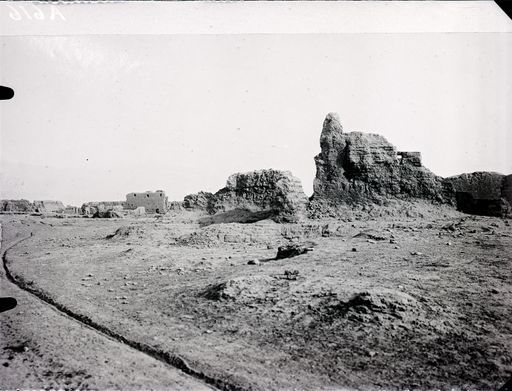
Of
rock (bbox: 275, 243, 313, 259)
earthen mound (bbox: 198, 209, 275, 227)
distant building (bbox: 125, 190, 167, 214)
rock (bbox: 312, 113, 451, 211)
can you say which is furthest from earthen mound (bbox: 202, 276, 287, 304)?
distant building (bbox: 125, 190, 167, 214)

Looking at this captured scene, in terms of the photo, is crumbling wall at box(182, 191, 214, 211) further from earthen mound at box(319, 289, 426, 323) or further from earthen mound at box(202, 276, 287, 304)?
earthen mound at box(319, 289, 426, 323)

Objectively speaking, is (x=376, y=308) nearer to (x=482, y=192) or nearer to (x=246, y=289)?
(x=246, y=289)

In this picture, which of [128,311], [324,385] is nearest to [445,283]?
[324,385]

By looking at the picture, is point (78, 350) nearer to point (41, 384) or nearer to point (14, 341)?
point (41, 384)

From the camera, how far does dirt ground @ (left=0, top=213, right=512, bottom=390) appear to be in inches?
133

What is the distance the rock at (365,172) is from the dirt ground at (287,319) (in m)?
6.14

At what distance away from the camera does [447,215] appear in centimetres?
1457

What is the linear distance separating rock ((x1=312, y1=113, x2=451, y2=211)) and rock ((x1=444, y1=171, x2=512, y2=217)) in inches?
31.2

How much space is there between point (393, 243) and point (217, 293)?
5608mm

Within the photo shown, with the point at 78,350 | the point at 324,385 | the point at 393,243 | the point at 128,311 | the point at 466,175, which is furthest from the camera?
the point at 466,175

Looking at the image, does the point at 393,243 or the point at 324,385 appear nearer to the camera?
the point at 324,385

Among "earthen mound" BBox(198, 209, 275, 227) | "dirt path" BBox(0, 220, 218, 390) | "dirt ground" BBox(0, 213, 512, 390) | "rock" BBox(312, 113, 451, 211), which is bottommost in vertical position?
"dirt path" BBox(0, 220, 218, 390)

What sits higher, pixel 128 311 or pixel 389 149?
pixel 389 149

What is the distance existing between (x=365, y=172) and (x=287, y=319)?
39.1 feet
